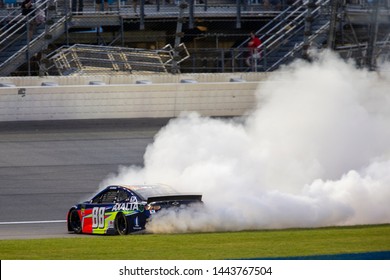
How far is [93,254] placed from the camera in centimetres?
1512

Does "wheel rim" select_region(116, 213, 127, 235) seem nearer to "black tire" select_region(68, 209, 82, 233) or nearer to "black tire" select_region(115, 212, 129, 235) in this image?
"black tire" select_region(115, 212, 129, 235)

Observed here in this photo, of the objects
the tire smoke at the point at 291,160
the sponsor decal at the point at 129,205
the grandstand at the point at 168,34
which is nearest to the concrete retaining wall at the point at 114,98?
the grandstand at the point at 168,34

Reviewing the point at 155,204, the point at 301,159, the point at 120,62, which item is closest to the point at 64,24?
the point at 120,62

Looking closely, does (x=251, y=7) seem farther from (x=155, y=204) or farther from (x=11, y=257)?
(x=11, y=257)

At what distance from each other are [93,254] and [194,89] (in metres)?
16.8

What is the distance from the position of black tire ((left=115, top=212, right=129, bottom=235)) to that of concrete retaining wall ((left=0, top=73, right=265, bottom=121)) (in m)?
12.0

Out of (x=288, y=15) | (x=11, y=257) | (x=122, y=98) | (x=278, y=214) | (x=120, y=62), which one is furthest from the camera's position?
(x=288, y=15)

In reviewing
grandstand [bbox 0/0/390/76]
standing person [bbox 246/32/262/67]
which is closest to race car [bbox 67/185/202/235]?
grandstand [bbox 0/0/390/76]

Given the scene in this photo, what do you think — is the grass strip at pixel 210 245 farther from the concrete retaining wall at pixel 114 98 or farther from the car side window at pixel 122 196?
the concrete retaining wall at pixel 114 98

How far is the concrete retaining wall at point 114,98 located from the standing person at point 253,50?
2.79 metres

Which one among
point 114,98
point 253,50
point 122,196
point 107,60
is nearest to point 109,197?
point 122,196

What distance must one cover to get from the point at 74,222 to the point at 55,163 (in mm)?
7165

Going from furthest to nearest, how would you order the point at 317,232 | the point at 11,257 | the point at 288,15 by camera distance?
1. the point at 288,15
2. the point at 317,232
3. the point at 11,257

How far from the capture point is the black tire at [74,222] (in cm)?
1995
